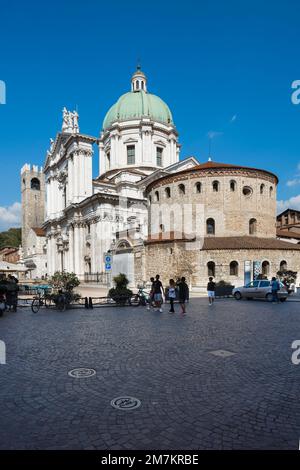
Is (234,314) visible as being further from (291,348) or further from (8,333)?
(8,333)

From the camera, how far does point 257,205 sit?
3428 cm

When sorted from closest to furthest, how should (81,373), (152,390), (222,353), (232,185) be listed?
(152,390), (81,373), (222,353), (232,185)

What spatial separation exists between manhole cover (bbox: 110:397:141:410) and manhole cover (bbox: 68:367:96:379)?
4.07 feet

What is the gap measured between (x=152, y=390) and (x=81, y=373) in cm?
158

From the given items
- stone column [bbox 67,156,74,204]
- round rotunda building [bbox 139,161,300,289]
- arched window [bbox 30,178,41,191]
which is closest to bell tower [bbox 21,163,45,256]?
arched window [bbox 30,178,41,191]

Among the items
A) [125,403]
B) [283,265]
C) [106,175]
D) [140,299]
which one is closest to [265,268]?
[283,265]

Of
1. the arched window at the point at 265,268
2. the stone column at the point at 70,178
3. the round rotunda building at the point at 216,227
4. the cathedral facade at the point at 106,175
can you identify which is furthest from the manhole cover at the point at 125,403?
the stone column at the point at 70,178

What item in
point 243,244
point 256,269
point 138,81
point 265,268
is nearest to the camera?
point 256,269

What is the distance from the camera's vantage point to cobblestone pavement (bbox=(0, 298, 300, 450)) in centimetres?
371

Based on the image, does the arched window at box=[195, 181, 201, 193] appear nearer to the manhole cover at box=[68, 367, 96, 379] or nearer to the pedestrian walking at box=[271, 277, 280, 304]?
the pedestrian walking at box=[271, 277, 280, 304]

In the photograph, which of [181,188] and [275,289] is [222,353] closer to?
[275,289]

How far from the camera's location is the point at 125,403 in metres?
4.63

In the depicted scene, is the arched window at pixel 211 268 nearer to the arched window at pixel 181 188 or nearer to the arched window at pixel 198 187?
the arched window at pixel 198 187

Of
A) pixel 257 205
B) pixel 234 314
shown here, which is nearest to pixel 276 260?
pixel 257 205
